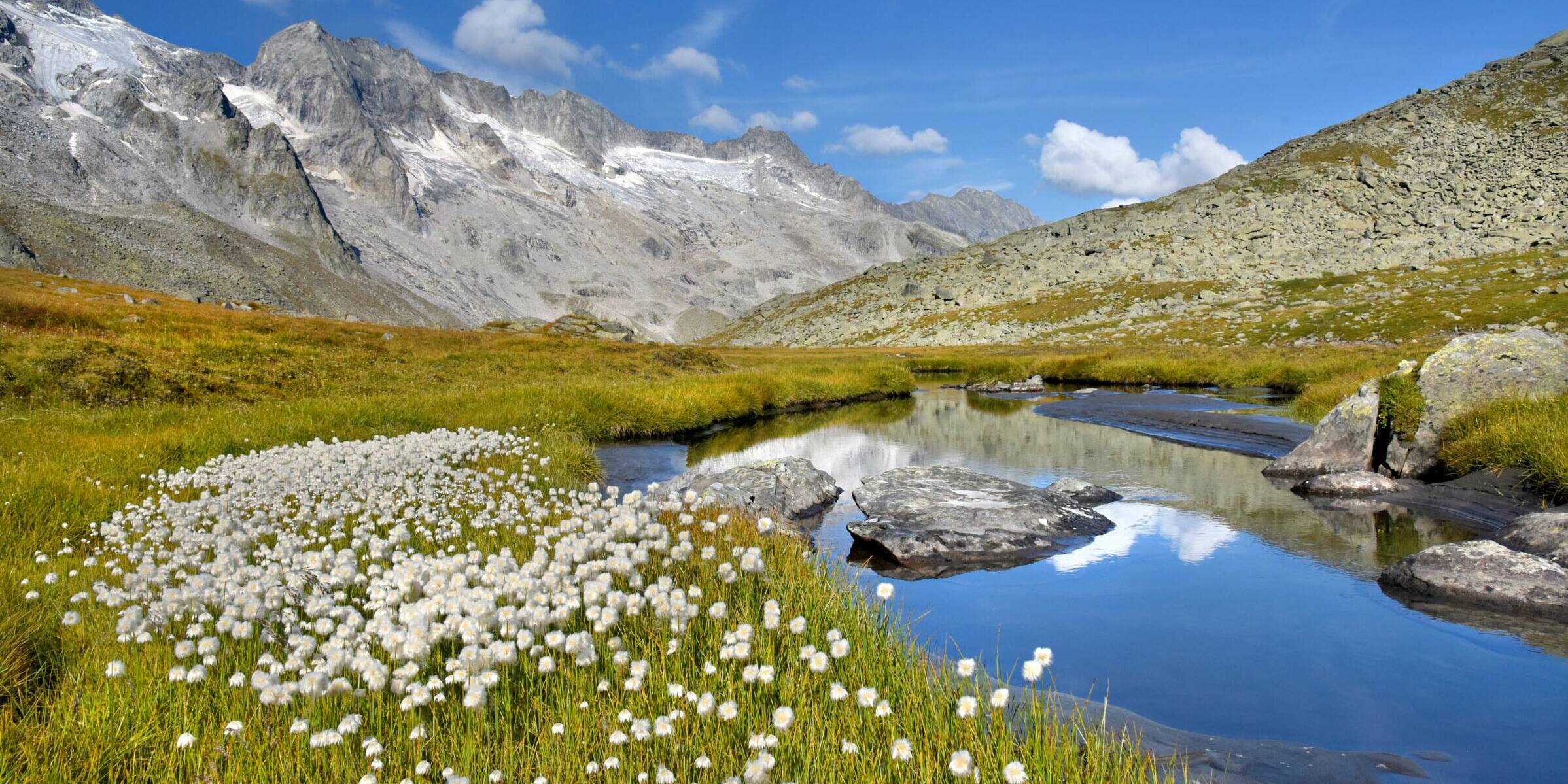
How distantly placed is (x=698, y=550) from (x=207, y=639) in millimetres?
4216

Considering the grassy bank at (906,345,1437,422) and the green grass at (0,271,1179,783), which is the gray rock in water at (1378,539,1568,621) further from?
the grassy bank at (906,345,1437,422)

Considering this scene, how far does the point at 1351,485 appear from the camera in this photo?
1736 cm

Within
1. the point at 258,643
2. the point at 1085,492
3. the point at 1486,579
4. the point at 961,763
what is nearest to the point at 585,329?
the point at 1085,492

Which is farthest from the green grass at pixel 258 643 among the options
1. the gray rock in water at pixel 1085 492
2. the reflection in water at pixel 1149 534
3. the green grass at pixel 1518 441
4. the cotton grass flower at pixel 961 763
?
the green grass at pixel 1518 441

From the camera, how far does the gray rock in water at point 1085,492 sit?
17.5 m

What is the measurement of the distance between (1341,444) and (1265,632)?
12.3 m

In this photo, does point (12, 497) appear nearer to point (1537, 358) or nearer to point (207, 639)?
point (207, 639)

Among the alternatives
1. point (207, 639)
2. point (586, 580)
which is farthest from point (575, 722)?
point (207, 639)

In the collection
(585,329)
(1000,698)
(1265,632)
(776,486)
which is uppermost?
(585,329)

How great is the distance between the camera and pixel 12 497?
10.1 metres

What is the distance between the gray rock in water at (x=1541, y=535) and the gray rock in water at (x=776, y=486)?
37.2 feet

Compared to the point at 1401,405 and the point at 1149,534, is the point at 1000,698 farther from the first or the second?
the point at 1401,405

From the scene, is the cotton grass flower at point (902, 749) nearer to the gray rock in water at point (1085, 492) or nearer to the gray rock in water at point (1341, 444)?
the gray rock in water at point (1085, 492)

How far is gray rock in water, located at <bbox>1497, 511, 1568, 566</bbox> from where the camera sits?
424 inches
